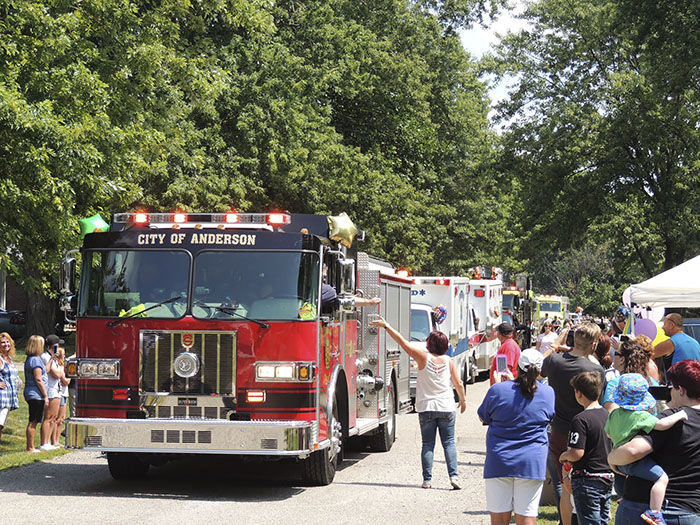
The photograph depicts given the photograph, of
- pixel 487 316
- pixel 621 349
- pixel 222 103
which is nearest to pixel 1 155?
pixel 621 349

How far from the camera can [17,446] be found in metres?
15.1

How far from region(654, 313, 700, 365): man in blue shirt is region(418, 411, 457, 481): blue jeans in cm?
250

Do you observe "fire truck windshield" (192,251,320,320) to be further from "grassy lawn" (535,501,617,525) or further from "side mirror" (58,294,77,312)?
"grassy lawn" (535,501,617,525)

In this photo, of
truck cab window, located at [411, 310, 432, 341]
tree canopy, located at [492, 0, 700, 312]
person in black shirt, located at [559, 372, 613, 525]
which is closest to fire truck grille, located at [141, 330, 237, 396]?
person in black shirt, located at [559, 372, 613, 525]

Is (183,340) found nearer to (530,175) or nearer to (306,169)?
(306,169)

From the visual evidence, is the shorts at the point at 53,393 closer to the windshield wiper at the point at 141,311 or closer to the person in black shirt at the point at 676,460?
the windshield wiper at the point at 141,311

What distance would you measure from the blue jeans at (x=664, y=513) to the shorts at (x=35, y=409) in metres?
10.2

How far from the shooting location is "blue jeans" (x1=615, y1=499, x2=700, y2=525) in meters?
5.21

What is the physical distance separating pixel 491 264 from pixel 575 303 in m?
52.7

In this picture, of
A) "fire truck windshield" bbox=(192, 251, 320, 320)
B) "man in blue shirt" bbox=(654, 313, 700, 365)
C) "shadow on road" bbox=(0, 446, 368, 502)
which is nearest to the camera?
"fire truck windshield" bbox=(192, 251, 320, 320)

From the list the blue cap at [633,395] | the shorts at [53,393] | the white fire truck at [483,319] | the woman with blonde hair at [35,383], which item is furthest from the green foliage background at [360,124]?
the blue cap at [633,395]

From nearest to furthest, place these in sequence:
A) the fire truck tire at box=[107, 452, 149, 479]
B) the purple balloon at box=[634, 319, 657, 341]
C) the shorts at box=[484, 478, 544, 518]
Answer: the shorts at box=[484, 478, 544, 518] → the fire truck tire at box=[107, 452, 149, 479] → the purple balloon at box=[634, 319, 657, 341]

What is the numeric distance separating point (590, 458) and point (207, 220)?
225 inches

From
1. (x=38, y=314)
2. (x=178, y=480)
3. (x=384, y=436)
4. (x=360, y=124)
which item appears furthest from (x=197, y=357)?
(x=360, y=124)
